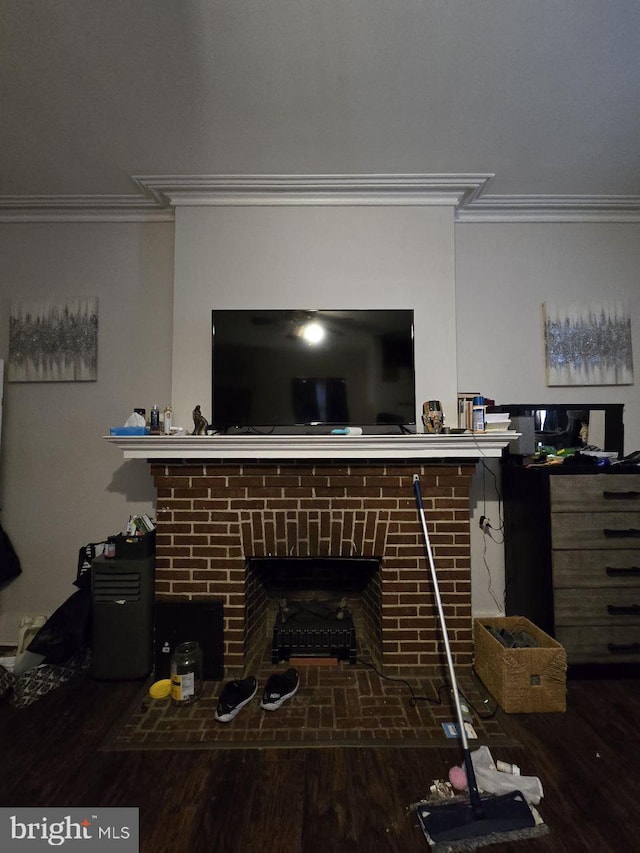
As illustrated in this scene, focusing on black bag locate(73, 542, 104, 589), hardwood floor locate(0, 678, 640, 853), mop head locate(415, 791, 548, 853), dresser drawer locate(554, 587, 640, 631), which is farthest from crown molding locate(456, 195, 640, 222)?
black bag locate(73, 542, 104, 589)

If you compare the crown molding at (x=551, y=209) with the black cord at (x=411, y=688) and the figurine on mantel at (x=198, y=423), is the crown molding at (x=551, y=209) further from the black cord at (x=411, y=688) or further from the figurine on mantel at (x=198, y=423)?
the black cord at (x=411, y=688)

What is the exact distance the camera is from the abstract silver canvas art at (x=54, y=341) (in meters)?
2.44

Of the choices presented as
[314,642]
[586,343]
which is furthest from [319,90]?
[314,642]

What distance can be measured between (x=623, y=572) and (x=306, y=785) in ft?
5.54

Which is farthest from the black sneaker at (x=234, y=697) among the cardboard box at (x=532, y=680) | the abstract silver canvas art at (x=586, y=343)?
the abstract silver canvas art at (x=586, y=343)

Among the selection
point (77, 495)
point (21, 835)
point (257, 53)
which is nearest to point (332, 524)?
point (21, 835)

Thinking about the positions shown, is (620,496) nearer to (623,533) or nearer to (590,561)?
(623,533)

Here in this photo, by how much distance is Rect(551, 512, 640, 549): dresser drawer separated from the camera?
6.30ft

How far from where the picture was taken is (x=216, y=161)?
2.05m

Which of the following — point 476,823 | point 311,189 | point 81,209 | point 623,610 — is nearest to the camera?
point 476,823

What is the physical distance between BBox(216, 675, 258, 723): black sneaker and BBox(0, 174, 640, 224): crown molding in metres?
2.45

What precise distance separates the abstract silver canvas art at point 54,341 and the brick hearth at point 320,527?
3.24 feet

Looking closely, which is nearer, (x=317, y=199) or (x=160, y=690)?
(x=160, y=690)

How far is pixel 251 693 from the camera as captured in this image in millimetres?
1764
